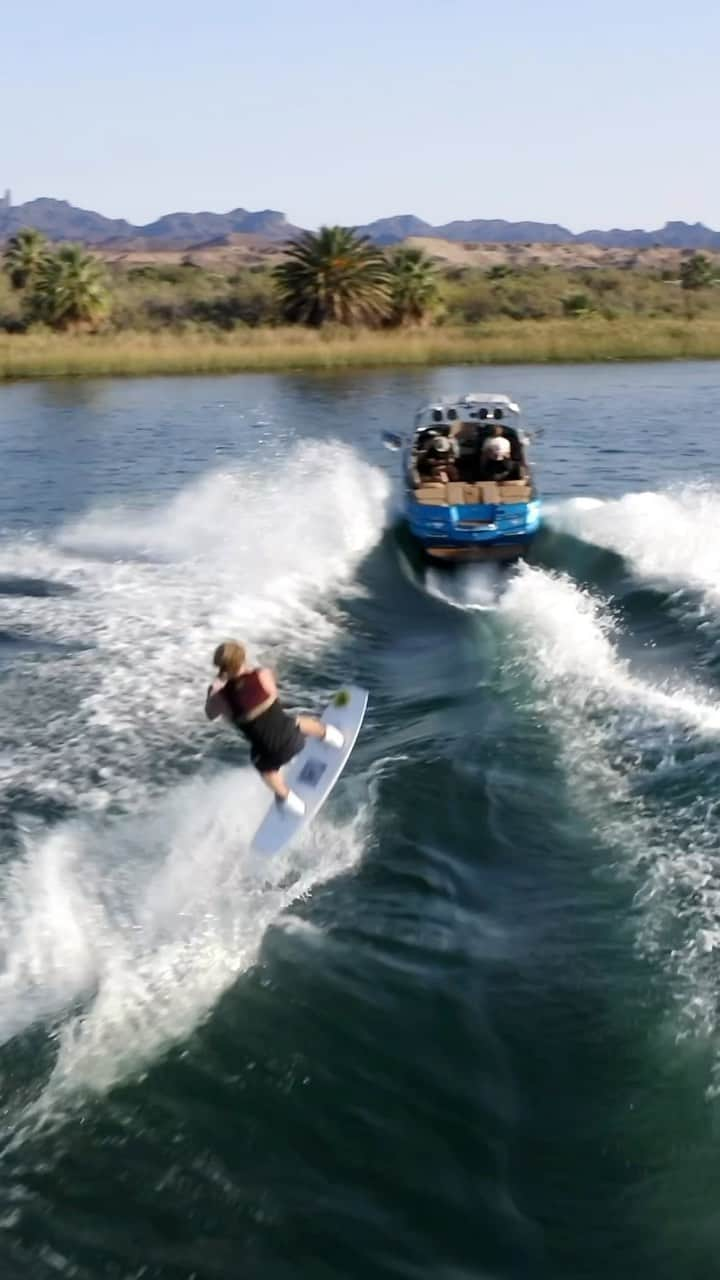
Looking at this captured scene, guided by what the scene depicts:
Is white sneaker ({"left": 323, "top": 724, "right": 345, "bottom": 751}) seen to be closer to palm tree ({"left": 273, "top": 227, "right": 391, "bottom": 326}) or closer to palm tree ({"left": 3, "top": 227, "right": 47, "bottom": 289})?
palm tree ({"left": 273, "top": 227, "right": 391, "bottom": 326})

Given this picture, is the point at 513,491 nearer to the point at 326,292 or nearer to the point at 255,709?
the point at 255,709

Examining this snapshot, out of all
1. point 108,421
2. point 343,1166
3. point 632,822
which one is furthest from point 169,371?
point 343,1166

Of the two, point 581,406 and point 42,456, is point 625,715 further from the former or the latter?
point 581,406

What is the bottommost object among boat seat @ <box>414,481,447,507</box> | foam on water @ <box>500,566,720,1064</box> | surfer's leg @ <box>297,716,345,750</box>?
foam on water @ <box>500,566,720,1064</box>

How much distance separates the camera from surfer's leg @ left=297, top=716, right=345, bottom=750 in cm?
1019

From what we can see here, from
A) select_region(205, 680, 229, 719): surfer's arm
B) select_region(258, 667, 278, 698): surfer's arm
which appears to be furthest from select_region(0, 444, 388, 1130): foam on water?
select_region(258, 667, 278, 698): surfer's arm

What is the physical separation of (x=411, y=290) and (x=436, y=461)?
39.8m

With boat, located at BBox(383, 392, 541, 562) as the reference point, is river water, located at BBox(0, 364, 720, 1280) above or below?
below

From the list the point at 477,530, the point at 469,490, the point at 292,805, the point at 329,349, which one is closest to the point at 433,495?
the point at 469,490

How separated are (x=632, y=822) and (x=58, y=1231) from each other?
214 inches

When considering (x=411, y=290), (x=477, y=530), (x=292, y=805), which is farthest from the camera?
(x=411, y=290)

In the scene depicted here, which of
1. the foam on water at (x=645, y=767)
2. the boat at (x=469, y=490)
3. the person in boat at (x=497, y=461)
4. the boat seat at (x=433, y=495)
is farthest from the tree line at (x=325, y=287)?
the foam on water at (x=645, y=767)

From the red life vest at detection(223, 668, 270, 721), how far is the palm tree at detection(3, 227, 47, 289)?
62.7 meters

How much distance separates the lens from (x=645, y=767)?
11438 millimetres
